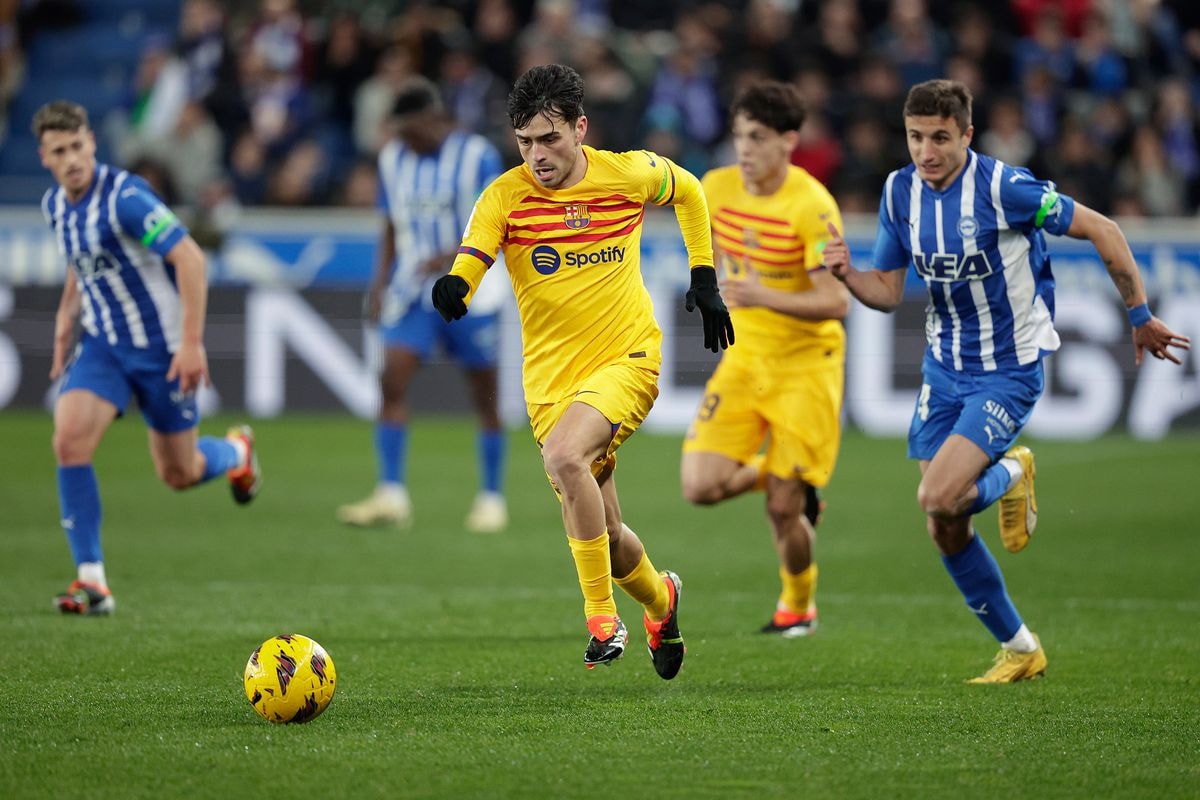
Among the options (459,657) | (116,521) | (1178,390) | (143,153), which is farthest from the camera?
(143,153)

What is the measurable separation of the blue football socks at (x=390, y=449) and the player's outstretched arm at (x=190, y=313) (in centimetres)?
320

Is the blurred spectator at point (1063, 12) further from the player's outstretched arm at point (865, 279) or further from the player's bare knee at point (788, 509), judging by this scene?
the player's outstretched arm at point (865, 279)

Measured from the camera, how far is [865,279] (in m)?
6.96

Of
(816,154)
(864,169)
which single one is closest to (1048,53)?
(864,169)

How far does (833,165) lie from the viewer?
56.0 ft

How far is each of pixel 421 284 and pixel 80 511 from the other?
3674 millimetres

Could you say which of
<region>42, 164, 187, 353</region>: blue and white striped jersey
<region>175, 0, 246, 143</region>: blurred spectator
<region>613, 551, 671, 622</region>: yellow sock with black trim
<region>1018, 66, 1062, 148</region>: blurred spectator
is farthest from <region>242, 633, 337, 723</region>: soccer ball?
<region>175, 0, 246, 143</region>: blurred spectator

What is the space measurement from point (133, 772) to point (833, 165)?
42.6ft

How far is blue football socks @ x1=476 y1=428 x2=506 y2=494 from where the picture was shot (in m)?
11.6

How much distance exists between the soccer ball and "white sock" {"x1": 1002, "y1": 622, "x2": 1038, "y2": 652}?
2.66 meters

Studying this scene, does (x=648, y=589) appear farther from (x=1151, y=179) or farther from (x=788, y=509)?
(x=1151, y=179)

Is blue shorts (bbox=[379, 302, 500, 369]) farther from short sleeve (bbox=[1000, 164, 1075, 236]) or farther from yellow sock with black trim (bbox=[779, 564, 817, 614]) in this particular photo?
short sleeve (bbox=[1000, 164, 1075, 236])

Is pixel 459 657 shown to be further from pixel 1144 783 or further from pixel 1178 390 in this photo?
pixel 1178 390

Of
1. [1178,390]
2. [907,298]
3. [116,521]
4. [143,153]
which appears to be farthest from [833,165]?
[116,521]
